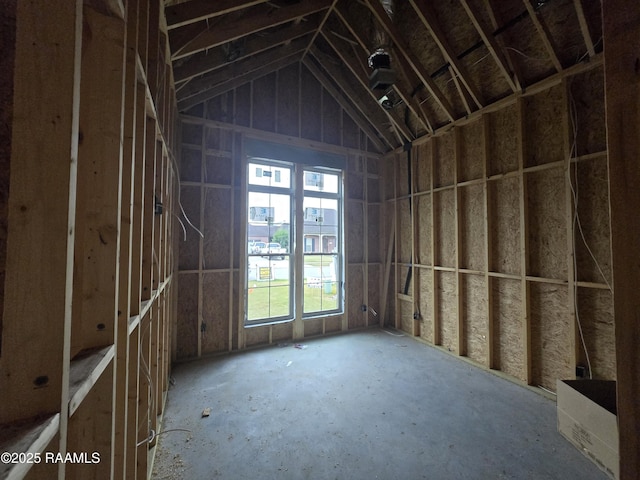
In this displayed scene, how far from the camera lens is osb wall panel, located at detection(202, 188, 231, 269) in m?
3.83

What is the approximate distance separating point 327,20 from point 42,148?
457 centimetres

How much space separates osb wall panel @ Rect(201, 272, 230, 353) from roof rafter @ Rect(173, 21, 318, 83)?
2.57 meters

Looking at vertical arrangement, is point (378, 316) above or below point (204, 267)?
below

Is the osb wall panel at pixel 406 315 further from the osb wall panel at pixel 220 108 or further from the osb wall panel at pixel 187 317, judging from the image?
the osb wall panel at pixel 220 108

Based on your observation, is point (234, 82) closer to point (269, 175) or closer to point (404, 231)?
point (269, 175)

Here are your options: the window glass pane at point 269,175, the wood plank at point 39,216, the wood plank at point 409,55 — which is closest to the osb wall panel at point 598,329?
the wood plank at point 409,55

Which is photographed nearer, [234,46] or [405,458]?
[405,458]

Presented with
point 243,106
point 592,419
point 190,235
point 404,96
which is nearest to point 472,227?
point 404,96

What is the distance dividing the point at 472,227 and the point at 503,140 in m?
1.17

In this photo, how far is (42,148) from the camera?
1.85 feet

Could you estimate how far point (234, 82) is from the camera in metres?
3.91

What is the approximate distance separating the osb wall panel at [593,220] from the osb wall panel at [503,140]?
70 centimetres

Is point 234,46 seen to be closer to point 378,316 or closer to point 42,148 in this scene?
point 42,148

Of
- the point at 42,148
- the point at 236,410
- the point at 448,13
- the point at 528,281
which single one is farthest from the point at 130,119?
the point at 448,13
